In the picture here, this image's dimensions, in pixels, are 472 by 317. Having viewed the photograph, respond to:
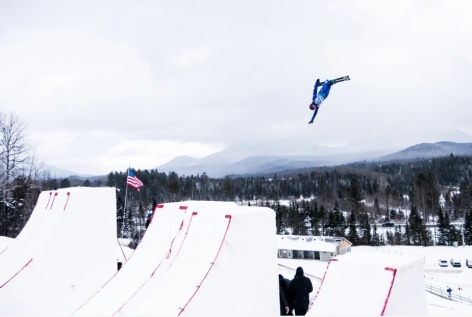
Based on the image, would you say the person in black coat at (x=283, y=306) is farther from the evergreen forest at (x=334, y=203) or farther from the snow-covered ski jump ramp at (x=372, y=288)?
the evergreen forest at (x=334, y=203)

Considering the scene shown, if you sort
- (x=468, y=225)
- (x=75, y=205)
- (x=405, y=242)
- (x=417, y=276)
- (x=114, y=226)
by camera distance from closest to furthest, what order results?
1. (x=417, y=276)
2. (x=75, y=205)
3. (x=114, y=226)
4. (x=468, y=225)
5. (x=405, y=242)

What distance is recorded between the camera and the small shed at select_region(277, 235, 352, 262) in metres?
37.2

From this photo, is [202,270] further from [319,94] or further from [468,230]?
[468,230]

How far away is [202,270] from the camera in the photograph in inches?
207

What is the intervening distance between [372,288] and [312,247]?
35638 mm

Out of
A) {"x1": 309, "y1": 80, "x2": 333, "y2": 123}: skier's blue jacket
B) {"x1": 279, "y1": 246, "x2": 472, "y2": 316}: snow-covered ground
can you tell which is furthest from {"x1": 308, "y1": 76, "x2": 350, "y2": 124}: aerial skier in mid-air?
{"x1": 279, "y1": 246, "x2": 472, "y2": 316}: snow-covered ground


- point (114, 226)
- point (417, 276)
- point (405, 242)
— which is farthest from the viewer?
point (405, 242)

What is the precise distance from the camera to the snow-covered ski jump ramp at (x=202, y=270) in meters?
5.17

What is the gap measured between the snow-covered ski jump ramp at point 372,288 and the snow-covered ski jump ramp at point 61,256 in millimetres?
6010

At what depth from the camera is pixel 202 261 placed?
5.36m

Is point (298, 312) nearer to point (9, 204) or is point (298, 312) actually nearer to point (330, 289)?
point (330, 289)

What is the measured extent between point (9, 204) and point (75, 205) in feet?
73.0

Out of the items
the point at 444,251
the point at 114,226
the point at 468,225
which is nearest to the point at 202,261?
the point at 114,226

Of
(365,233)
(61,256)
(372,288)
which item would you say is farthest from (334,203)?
(372,288)
